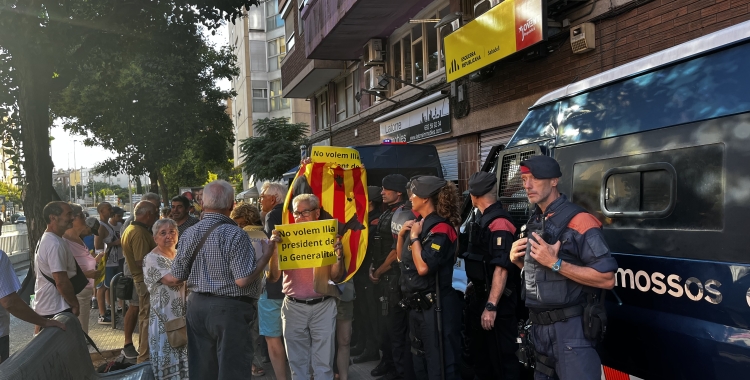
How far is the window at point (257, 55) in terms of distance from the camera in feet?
148

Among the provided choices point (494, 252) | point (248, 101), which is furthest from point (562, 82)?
point (248, 101)

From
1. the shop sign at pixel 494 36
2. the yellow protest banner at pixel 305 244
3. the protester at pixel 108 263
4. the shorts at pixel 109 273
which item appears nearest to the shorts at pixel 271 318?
the yellow protest banner at pixel 305 244

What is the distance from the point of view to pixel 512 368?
4434 millimetres

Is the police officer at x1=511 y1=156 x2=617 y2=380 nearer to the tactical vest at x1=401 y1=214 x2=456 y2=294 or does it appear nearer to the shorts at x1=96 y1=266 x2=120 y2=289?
the tactical vest at x1=401 y1=214 x2=456 y2=294

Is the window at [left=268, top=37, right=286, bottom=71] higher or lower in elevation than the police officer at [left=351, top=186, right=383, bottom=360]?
higher

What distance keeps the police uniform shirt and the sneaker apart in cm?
519

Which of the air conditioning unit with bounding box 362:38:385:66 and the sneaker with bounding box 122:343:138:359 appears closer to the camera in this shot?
the sneaker with bounding box 122:343:138:359

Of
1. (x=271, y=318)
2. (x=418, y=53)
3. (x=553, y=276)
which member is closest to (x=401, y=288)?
(x=271, y=318)

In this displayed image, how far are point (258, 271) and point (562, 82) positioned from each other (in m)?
6.64

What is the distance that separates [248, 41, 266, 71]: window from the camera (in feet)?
148

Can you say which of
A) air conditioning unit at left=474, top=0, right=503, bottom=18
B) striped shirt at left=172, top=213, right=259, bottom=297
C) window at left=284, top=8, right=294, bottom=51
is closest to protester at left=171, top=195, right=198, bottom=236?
striped shirt at left=172, top=213, right=259, bottom=297

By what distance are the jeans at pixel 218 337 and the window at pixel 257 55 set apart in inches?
1681

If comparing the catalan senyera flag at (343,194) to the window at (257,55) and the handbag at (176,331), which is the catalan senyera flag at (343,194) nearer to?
the handbag at (176,331)

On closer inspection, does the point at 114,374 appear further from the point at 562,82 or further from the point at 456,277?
the point at 562,82
